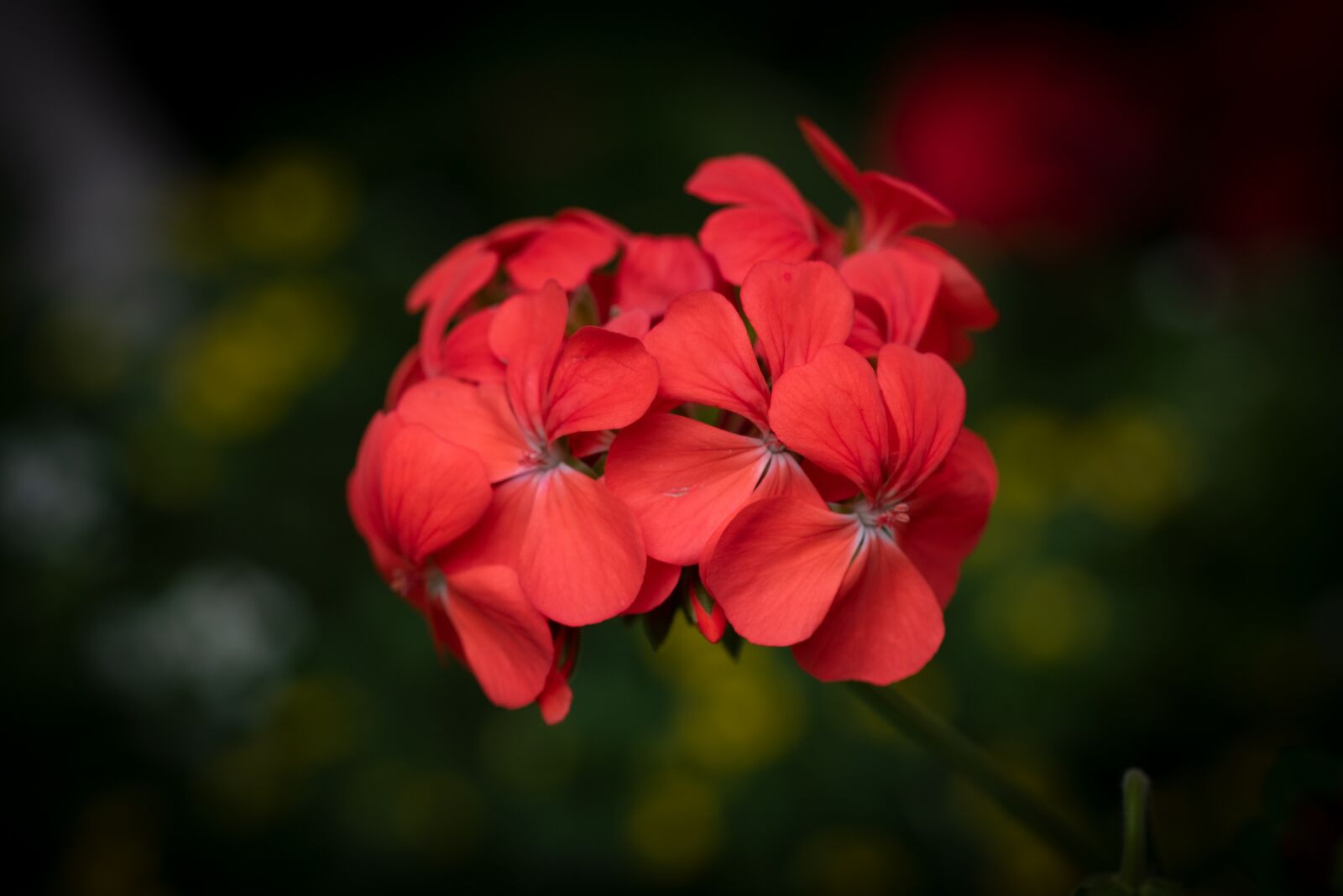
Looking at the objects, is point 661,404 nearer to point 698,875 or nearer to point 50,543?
point 698,875

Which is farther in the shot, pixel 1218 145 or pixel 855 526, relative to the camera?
pixel 1218 145

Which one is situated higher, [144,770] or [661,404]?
[661,404]

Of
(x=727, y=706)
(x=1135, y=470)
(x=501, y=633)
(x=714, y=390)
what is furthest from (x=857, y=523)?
(x=1135, y=470)

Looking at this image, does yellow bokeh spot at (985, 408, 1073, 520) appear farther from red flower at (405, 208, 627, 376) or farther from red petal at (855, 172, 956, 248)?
red flower at (405, 208, 627, 376)

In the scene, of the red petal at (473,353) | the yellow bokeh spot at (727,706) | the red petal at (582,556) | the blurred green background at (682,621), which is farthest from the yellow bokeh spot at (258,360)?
the red petal at (582,556)

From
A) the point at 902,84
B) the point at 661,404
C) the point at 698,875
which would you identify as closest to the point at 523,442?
the point at 661,404

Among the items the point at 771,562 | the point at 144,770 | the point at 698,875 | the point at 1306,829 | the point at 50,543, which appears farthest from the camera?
the point at 50,543
